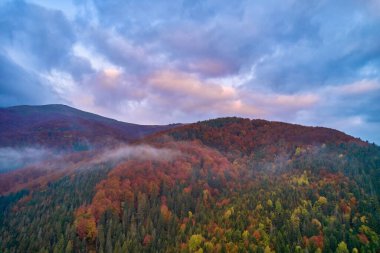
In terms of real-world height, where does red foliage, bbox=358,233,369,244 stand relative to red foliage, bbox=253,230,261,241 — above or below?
above

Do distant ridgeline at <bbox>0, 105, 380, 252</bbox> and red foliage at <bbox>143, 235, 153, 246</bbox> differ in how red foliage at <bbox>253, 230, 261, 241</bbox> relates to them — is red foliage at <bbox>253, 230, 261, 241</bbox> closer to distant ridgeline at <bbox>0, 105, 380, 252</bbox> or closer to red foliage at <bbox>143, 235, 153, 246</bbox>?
distant ridgeline at <bbox>0, 105, 380, 252</bbox>

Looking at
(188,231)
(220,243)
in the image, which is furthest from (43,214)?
(220,243)

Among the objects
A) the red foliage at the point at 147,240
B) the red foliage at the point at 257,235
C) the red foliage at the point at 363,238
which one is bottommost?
the red foliage at the point at 147,240

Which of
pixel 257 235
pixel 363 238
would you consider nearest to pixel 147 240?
pixel 257 235

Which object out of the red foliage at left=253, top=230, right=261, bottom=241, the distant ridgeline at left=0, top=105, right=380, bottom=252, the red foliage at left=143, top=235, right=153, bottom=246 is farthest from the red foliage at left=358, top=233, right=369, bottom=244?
the red foliage at left=143, top=235, right=153, bottom=246

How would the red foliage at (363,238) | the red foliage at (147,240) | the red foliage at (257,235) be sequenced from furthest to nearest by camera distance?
1. the red foliage at (147,240)
2. the red foliage at (257,235)
3. the red foliage at (363,238)

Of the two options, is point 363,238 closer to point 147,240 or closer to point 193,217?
point 193,217

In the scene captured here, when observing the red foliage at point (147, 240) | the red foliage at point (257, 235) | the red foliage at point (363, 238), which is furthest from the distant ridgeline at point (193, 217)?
the red foliage at point (147, 240)

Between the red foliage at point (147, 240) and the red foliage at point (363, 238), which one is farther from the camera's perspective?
the red foliage at point (147, 240)

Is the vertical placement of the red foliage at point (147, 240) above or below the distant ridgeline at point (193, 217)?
below

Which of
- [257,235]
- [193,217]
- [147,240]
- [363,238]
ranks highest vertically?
[363,238]

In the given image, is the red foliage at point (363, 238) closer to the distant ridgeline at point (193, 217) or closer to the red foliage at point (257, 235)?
the distant ridgeline at point (193, 217)

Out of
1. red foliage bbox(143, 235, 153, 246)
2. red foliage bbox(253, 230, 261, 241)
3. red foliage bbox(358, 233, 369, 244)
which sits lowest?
red foliage bbox(143, 235, 153, 246)

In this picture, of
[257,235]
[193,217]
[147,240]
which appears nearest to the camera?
[257,235]
